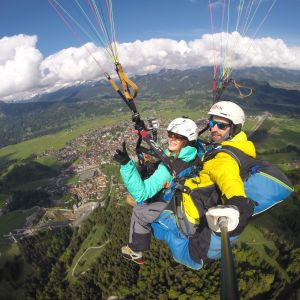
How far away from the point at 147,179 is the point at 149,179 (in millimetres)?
53

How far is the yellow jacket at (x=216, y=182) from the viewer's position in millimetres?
4719

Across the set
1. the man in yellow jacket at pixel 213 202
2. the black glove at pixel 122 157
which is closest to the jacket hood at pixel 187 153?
the man in yellow jacket at pixel 213 202

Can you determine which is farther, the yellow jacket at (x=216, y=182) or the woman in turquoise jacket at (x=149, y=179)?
the woman in turquoise jacket at (x=149, y=179)

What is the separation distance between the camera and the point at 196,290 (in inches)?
1312

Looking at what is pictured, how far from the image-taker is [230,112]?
718 cm

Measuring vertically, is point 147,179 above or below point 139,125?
below

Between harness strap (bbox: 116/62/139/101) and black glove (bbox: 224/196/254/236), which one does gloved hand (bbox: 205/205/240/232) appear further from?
harness strap (bbox: 116/62/139/101)

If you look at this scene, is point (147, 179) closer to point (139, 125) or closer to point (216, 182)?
point (139, 125)

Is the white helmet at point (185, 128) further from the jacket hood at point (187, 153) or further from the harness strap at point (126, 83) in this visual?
the harness strap at point (126, 83)

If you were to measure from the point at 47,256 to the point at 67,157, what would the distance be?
94.1m

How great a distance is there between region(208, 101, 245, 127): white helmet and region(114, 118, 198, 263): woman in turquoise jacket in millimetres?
725

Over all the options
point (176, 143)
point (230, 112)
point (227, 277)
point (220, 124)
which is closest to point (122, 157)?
point (176, 143)

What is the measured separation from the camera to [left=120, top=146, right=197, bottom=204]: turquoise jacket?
6582 millimetres

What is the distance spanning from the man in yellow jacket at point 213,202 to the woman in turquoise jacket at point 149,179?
45 centimetres
